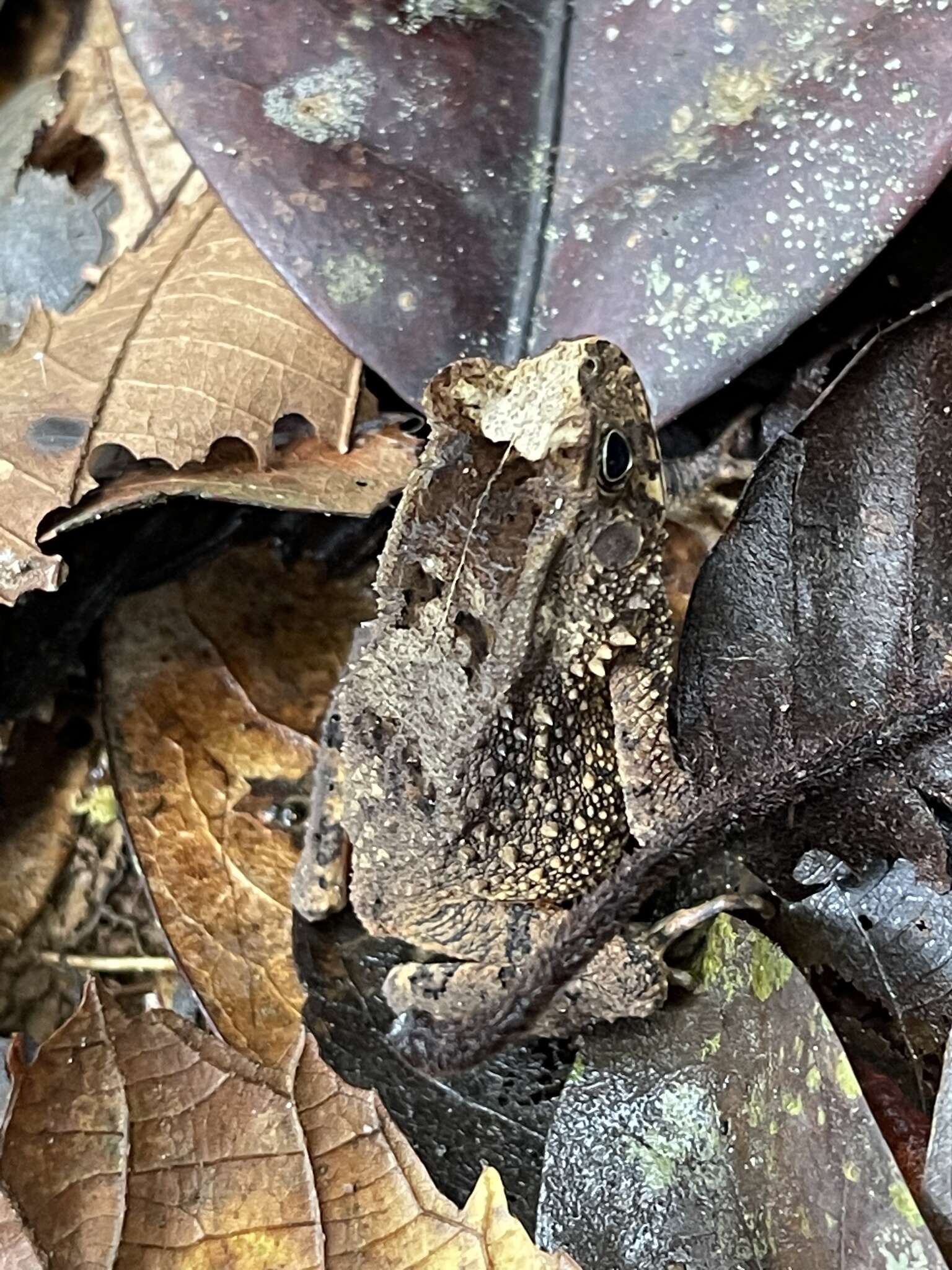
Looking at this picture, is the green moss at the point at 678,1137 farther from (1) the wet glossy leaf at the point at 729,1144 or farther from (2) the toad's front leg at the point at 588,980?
(2) the toad's front leg at the point at 588,980

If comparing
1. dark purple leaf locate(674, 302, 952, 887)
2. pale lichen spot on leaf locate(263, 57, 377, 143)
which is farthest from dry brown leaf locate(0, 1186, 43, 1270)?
pale lichen spot on leaf locate(263, 57, 377, 143)

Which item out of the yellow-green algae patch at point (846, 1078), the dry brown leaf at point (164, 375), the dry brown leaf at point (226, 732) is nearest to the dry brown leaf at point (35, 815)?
the dry brown leaf at point (226, 732)

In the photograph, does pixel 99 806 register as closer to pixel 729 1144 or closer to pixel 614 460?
pixel 614 460

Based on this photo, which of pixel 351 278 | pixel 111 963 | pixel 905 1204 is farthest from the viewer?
pixel 111 963

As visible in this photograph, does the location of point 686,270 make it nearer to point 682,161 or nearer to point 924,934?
point 682,161

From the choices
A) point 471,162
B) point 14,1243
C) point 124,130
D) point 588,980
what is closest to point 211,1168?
point 14,1243
